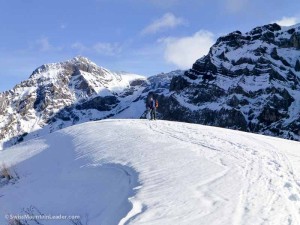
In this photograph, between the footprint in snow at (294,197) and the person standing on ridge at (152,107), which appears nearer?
the footprint in snow at (294,197)

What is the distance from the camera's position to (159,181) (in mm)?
13445

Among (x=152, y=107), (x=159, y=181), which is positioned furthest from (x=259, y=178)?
(x=152, y=107)

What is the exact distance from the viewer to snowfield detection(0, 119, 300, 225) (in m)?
11.0

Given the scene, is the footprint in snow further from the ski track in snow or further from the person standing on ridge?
the person standing on ridge

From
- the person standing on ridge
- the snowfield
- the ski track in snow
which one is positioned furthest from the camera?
the person standing on ridge

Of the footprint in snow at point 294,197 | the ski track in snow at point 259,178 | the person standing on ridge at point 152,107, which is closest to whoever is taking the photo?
the ski track in snow at point 259,178

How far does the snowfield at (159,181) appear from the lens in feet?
35.9

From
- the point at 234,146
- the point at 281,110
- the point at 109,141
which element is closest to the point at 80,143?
the point at 109,141

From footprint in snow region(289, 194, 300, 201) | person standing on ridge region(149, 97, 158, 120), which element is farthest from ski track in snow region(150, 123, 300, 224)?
person standing on ridge region(149, 97, 158, 120)

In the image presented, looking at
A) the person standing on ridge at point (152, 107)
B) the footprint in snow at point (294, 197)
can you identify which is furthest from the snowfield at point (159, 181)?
the person standing on ridge at point (152, 107)

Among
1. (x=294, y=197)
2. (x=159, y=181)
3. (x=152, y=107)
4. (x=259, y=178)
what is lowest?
(x=294, y=197)

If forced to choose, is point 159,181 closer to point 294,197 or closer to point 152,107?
point 294,197

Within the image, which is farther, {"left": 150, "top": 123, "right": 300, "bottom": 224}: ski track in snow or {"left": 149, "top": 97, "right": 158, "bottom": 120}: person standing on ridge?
{"left": 149, "top": 97, "right": 158, "bottom": 120}: person standing on ridge

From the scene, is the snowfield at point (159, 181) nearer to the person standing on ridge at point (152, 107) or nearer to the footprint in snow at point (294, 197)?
the footprint in snow at point (294, 197)
